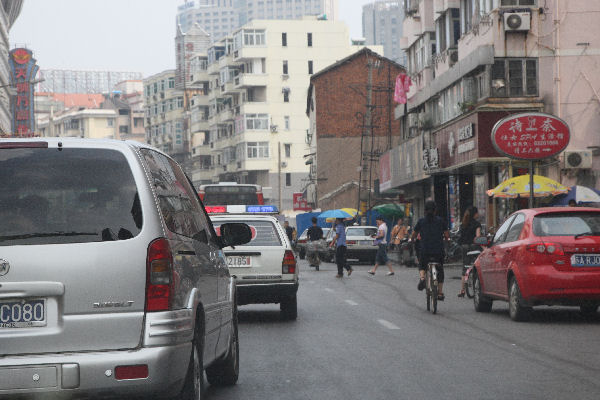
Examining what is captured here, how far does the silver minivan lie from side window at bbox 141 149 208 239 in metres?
0.06

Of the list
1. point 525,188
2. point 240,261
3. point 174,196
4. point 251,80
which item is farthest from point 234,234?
point 251,80

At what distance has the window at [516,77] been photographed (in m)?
35.7

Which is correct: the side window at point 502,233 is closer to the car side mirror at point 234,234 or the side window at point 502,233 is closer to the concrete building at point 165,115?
the car side mirror at point 234,234

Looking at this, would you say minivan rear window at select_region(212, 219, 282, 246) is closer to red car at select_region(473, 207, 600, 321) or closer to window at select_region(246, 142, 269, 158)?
red car at select_region(473, 207, 600, 321)

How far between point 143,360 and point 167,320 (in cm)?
27

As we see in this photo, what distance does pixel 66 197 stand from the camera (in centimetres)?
597

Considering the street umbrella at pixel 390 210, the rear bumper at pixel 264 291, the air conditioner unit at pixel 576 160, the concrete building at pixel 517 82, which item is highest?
the concrete building at pixel 517 82

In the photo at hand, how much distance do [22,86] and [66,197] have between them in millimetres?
93728

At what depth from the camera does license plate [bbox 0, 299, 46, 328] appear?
18.8 ft

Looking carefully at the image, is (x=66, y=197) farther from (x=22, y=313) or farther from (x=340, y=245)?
(x=340, y=245)

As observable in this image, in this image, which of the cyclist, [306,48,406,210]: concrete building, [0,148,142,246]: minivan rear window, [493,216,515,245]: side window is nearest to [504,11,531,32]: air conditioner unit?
the cyclist

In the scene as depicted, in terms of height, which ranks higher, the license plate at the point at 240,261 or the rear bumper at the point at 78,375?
the license plate at the point at 240,261

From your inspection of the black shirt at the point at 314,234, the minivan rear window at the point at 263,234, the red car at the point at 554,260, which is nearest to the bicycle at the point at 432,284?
the red car at the point at 554,260

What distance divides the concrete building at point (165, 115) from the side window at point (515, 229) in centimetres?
12094
